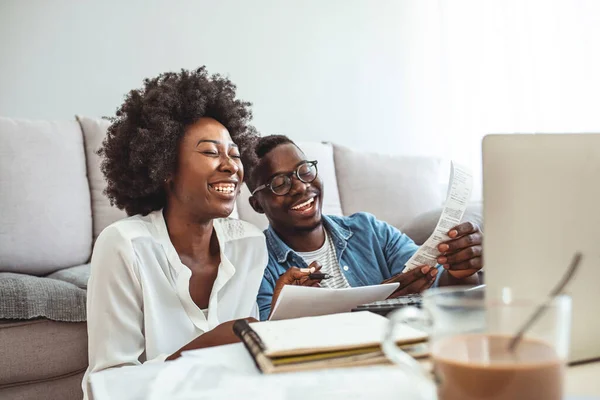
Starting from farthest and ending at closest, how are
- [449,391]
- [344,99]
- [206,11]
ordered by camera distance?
[344,99]
[206,11]
[449,391]

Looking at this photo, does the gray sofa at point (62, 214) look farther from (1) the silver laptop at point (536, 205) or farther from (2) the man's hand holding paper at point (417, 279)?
(1) the silver laptop at point (536, 205)

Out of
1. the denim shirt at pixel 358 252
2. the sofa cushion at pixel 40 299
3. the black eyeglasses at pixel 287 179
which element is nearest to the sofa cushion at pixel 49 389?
the sofa cushion at pixel 40 299

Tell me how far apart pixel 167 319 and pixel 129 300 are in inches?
3.6

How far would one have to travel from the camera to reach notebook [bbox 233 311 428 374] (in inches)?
25.5

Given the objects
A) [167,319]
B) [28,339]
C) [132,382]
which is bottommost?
[28,339]

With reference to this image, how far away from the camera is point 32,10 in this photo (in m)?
2.73

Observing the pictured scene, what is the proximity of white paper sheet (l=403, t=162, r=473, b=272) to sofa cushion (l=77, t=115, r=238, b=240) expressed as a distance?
112 centimetres

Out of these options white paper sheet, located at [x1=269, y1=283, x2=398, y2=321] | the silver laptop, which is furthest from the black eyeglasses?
the silver laptop

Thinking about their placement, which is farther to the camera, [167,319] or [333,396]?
[167,319]

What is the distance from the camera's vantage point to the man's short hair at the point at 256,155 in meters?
1.73

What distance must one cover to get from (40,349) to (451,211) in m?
1.13

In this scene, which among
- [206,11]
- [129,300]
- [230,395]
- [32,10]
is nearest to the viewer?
[230,395]

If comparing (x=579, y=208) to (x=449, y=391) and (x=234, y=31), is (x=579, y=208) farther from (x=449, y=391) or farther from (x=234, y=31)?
(x=234, y=31)

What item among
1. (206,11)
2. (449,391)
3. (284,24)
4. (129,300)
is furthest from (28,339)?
(284,24)
